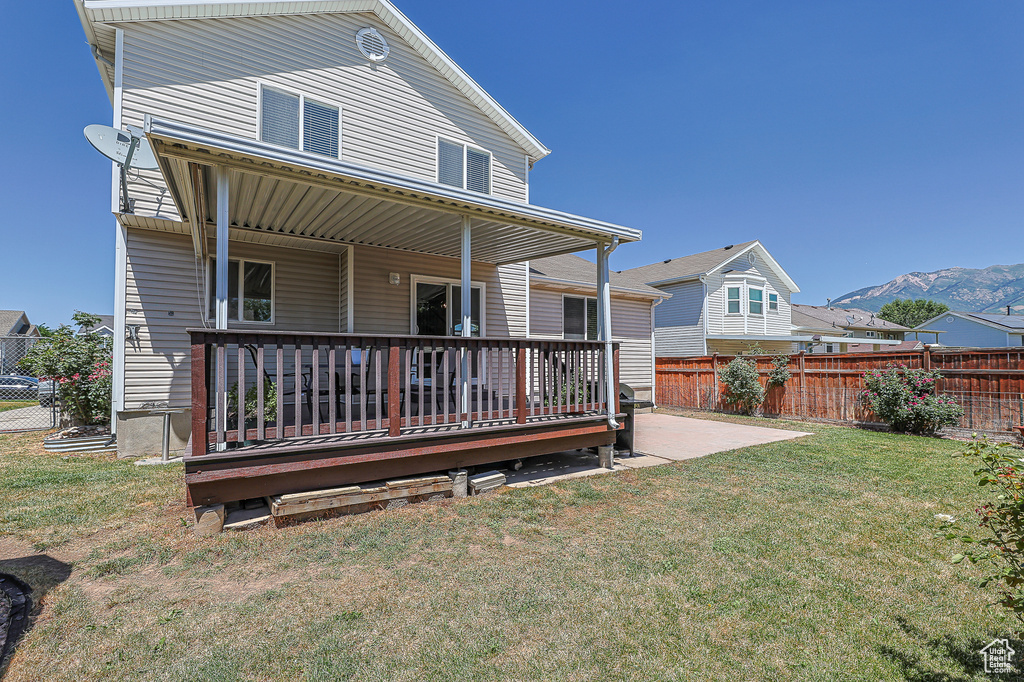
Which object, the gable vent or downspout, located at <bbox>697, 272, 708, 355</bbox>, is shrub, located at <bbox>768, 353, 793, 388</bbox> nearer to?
downspout, located at <bbox>697, 272, 708, 355</bbox>

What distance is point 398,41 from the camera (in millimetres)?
9164

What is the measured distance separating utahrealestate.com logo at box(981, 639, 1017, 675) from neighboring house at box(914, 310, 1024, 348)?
1478 inches

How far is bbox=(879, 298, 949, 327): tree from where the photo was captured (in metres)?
60.9

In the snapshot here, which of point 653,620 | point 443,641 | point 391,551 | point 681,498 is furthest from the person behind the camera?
point 681,498

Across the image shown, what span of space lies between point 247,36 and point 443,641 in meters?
9.51

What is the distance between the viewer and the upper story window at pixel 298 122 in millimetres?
7789

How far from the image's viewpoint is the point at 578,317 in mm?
12531

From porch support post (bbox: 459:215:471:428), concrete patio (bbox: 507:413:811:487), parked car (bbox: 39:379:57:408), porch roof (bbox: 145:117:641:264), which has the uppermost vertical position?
porch roof (bbox: 145:117:641:264)

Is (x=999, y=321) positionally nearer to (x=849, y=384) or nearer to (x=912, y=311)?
(x=849, y=384)

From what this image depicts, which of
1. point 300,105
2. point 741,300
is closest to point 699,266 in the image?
point 741,300

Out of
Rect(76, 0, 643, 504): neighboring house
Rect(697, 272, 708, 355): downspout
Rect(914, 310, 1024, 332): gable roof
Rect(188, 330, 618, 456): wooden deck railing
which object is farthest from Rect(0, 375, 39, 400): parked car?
Rect(914, 310, 1024, 332): gable roof

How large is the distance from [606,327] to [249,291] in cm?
587

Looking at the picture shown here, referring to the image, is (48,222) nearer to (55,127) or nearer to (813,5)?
(55,127)

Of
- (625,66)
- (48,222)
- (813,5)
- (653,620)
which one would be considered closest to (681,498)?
(653,620)
